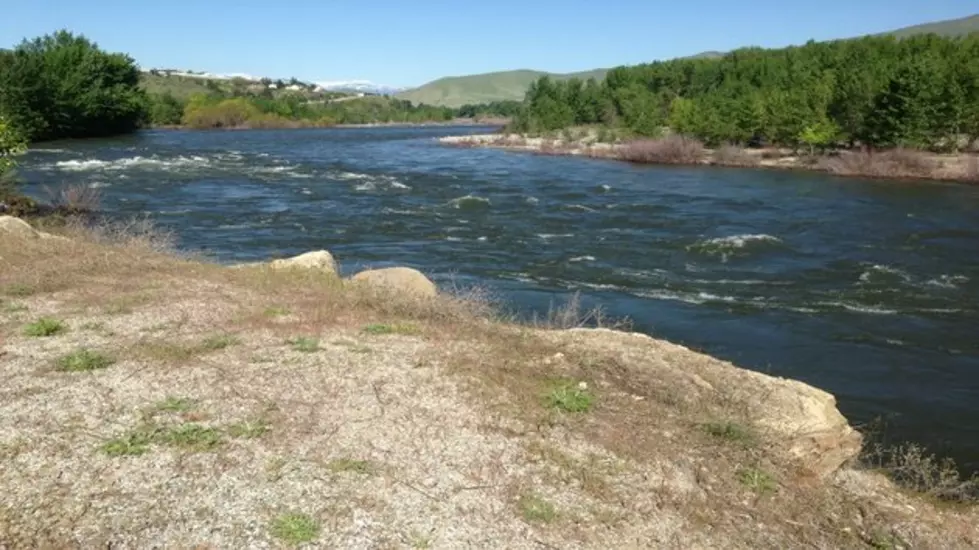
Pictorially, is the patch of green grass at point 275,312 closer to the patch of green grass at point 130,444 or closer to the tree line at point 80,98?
the patch of green grass at point 130,444

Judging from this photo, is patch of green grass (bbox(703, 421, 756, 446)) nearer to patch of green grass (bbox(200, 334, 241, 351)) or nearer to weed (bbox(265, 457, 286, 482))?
weed (bbox(265, 457, 286, 482))

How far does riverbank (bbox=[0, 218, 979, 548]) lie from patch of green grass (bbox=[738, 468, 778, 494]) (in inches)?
0.7

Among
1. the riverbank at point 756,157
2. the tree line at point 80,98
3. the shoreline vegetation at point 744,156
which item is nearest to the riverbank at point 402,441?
the tree line at point 80,98

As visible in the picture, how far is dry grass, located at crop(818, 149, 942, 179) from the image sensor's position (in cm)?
4447

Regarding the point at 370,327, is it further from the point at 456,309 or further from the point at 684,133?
the point at 684,133

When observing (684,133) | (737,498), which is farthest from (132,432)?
(684,133)

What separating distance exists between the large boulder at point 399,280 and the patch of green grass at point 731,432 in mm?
6398

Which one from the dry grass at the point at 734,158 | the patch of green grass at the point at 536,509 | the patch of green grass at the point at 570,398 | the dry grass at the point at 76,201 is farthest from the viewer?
the dry grass at the point at 734,158

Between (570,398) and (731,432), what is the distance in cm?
154

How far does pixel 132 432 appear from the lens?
6391mm

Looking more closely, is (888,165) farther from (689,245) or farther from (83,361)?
(83,361)

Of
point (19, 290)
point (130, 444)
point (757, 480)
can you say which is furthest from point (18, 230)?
point (757, 480)

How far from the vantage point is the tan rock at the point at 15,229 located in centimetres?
1422

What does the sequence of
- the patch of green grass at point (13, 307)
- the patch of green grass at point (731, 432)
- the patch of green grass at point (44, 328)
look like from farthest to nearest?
the patch of green grass at point (13, 307) < the patch of green grass at point (44, 328) < the patch of green grass at point (731, 432)
